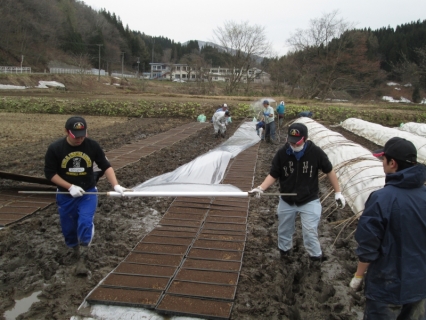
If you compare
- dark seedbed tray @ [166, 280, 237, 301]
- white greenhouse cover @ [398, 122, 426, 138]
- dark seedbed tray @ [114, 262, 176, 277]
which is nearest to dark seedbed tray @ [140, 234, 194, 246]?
dark seedbed tray @ [114, 262, 176, 277]

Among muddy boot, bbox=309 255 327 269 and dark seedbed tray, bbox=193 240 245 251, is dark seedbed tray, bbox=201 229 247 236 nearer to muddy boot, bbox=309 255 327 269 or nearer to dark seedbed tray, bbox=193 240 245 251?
dark seedbed tray, bbox=193 240 245 251

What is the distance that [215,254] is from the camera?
152 inches

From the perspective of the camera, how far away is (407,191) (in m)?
1.95

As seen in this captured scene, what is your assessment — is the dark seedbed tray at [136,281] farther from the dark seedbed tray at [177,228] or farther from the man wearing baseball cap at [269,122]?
the man wearing baseball cap at [269,122]

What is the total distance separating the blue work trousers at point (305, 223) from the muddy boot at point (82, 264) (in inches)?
78.7

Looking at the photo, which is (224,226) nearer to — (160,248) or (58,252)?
A: (160,248)

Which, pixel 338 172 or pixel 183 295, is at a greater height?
pixel 338 172

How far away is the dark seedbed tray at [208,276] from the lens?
10.8ft

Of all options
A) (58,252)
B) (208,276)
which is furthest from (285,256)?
(58,252)

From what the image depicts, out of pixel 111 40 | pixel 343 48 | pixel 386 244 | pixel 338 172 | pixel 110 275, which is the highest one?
pixel 111 40

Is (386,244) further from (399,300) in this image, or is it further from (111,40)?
(111,40)

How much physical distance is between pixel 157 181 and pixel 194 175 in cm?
73

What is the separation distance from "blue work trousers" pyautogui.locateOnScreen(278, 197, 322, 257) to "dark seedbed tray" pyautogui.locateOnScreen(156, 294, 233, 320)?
1010 mm

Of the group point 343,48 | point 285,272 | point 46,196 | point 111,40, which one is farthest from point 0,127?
point 111,40
